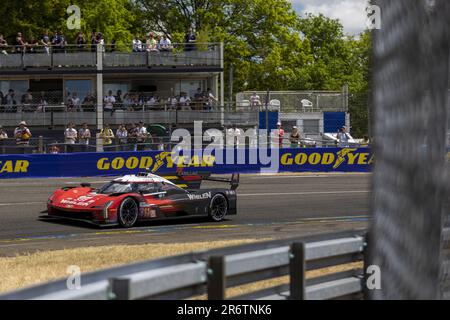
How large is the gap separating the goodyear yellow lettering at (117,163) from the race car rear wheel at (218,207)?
10.2m

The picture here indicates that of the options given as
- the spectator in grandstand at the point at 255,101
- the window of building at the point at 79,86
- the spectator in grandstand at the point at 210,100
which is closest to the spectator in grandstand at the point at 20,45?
the window of building at the point at 79,86

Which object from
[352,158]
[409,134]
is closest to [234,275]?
[409,134]

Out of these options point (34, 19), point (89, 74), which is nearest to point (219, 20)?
point (34, 19)

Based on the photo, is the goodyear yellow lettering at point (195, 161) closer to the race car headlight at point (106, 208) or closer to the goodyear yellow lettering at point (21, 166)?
the goodyear yellow lettering at point (21, 166)

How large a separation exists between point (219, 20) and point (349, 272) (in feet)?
145

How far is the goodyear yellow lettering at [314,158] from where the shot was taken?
1109 inches

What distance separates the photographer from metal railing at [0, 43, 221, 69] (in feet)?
108

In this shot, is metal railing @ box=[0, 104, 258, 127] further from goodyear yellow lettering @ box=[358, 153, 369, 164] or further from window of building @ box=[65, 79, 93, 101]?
goodyear yellow lettering @ box=[358, 153, 369, 164]

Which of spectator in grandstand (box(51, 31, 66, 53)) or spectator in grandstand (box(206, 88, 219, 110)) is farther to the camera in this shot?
spectator in grandstand (box(51, 31, 66, 53))

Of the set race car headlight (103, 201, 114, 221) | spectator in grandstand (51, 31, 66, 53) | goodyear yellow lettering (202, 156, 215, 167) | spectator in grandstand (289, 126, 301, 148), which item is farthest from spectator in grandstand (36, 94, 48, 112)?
race car headlight (103, 201, 114, 221)

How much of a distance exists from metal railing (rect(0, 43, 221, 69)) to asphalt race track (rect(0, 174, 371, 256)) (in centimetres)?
1055

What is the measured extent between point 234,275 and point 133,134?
22.9 metres

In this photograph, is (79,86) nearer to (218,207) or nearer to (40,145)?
(40,145)
